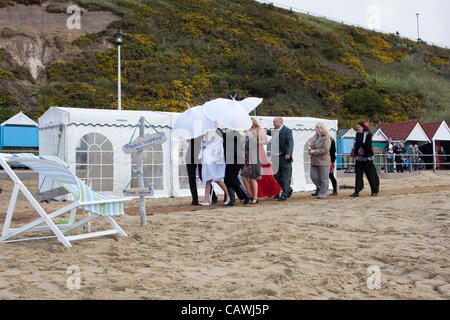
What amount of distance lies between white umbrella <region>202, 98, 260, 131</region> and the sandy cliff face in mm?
32276

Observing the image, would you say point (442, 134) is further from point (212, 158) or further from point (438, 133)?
point (212, 158)

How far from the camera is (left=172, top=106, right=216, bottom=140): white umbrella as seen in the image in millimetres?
8164

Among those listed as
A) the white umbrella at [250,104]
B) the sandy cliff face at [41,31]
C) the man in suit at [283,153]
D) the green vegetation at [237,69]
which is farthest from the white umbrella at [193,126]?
the sandy cliff face at [41,31]

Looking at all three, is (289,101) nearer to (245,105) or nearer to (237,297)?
(245,105)

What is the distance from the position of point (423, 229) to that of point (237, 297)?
285cm

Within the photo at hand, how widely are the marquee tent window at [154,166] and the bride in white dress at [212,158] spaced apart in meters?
2.53

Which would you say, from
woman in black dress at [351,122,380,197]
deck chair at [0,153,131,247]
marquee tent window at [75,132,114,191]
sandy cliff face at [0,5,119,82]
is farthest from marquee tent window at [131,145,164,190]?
sandy cliff face at [0,5,119,82]

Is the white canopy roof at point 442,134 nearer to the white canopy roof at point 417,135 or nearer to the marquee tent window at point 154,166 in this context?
the white canopy roof at point 417,135

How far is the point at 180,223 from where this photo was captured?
5.92 metres

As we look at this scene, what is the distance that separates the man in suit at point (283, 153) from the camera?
8.88m

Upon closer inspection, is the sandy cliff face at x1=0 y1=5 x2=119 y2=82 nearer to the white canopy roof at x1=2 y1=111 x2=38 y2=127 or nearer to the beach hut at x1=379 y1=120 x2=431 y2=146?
the white canopy roof at x1=2 y1=111 x2=38 y2=127

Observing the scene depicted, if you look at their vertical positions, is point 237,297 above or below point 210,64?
below

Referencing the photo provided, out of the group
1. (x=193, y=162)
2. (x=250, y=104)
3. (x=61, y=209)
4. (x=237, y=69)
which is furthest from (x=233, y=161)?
(x=237, y=69)
